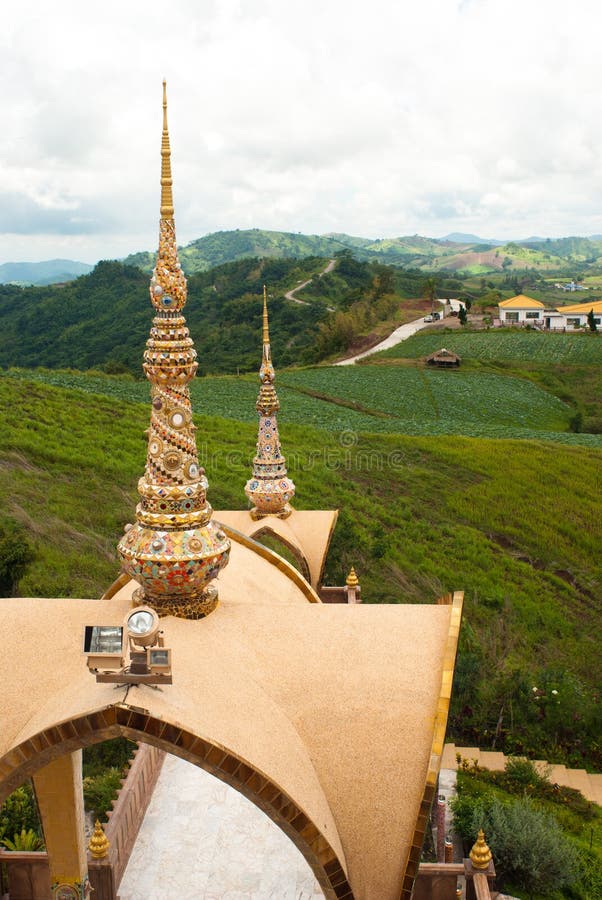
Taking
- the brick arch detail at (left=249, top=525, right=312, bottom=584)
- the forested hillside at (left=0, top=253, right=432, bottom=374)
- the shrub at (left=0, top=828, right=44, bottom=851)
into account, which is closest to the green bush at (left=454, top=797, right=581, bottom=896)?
the brick arch detail at (left=249, top=525, right=312, bottom=584)

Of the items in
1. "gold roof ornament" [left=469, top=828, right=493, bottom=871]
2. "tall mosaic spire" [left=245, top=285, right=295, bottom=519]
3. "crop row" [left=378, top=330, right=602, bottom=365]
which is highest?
"tall mosaic spire" [left=245, top=285, right=295, bottom=519]

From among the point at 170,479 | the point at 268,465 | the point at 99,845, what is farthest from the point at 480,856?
the point at 268,465

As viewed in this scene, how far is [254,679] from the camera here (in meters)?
→ 6.67

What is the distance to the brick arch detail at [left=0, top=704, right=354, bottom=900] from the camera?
561cm

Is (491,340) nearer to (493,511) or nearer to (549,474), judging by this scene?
(549,474)

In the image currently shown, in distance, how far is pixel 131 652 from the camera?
570 centimetres

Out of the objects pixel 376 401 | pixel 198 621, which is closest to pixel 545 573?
pixel 198 621

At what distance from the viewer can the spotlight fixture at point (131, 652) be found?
18.3ft

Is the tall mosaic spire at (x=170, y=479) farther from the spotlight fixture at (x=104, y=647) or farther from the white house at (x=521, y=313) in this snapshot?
the white house at (x=521, y=313)

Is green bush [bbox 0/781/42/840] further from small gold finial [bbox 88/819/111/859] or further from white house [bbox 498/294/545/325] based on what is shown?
white house [bbox 498/294/545/325]

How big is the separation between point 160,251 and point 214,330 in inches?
2990

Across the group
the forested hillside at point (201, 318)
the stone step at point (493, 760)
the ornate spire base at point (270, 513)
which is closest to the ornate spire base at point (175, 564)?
the ornate spire base at point (270, 513)

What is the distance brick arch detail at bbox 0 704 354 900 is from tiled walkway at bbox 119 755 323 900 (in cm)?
390

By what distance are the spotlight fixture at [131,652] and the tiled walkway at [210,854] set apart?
16.2 feet
